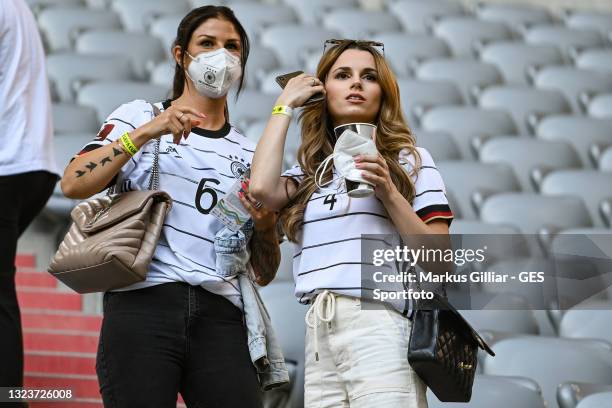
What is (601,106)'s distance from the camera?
6484 millimetres

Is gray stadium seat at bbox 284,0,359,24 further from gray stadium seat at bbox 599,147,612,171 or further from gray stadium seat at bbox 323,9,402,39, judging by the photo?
gray stadium seat at bbox 599,147,612,171

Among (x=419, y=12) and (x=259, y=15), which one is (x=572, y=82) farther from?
(x=259, y=15)

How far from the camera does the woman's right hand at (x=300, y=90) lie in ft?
7.85

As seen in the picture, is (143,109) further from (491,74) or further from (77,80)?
(491,74)

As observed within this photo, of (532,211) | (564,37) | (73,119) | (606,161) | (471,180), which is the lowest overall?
(532,211)

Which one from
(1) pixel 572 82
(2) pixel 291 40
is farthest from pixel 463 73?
(2) pixel 291 40

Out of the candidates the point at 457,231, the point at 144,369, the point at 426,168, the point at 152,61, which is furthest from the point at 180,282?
the point at 152,61

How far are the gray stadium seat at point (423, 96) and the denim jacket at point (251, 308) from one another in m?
3.49

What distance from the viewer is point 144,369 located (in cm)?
226

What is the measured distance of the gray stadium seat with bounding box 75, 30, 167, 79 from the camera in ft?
19.7

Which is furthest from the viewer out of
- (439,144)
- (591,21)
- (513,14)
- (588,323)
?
(591,21)

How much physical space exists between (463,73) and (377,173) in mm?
4537

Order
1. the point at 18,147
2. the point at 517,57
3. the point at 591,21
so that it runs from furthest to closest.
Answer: the point at 591,21
the point at 517,57
the point at 18,147

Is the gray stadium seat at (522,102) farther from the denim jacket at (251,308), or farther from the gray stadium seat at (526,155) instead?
the denim jacket at (251,308)
